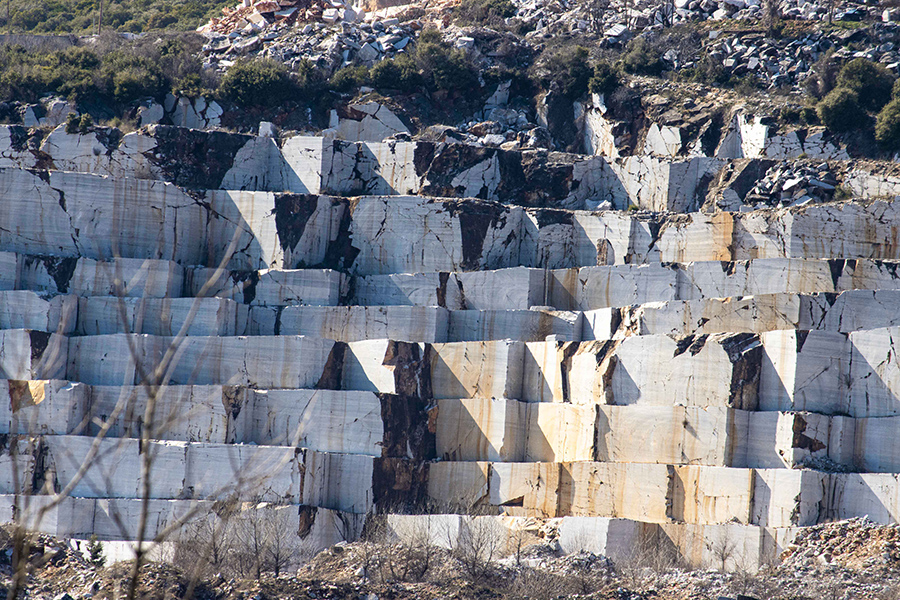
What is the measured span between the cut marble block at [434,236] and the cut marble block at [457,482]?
588 cm

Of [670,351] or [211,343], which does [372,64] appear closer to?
[211,343]

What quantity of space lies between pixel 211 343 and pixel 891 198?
638 inches

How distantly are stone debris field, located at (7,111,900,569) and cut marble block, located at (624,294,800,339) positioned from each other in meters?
0.05

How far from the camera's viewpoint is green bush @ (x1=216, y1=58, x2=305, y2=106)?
36219 mm

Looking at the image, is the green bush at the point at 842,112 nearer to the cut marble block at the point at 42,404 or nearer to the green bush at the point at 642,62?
the green bush at the point at 642,62

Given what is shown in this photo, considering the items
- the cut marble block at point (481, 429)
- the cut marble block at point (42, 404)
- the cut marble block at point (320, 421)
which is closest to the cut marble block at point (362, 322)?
the cut marble block at point (481, 429)

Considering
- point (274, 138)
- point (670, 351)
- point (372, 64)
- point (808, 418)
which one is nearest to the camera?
point (808, 418)

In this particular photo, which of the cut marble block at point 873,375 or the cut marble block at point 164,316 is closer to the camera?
the cut marble block at point 873,375

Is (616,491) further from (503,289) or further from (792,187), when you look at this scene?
(792,187)

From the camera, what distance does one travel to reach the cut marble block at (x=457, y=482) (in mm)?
24672

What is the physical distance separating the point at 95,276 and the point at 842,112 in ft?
65.7

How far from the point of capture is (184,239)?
29.9 m

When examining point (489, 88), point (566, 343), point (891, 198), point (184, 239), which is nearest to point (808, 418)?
point (566, 343)

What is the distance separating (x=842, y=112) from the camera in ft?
107
